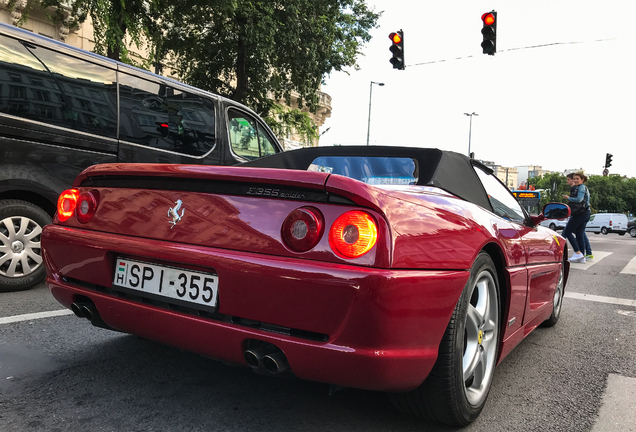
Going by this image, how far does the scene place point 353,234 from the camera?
1.90 m

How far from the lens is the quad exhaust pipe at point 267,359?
→ 1924 mm

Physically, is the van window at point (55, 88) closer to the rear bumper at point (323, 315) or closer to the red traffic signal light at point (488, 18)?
the rear bumper at point (323, 315)

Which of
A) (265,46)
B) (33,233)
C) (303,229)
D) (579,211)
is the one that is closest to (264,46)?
(265,46)

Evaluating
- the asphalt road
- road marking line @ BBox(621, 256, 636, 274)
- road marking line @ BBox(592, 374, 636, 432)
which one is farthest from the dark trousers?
road marking line @ BBox(592, 374, 636, 432)

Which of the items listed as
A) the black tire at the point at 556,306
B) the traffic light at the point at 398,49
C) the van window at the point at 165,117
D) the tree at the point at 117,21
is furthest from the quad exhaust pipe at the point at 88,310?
the traffic light at the point at 398,49

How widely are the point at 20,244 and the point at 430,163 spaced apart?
3.58 meters

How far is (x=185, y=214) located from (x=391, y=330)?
0.94 m

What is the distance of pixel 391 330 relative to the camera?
185 cm

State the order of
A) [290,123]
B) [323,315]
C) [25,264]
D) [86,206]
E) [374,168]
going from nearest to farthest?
[323,315], [86,206], [374,168], [25,264], [290,123]

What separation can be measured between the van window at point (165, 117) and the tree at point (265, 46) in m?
7.43

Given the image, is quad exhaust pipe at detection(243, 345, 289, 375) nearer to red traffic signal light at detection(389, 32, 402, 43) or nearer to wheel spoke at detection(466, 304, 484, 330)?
wheel spoke at detection(466, 304, 484, 330)

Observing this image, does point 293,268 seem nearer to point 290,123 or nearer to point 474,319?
point 474,319

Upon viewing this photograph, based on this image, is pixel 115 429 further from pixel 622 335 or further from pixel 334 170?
pixel 622 335

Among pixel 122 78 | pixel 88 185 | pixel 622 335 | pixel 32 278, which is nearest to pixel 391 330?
pixel 88 185
